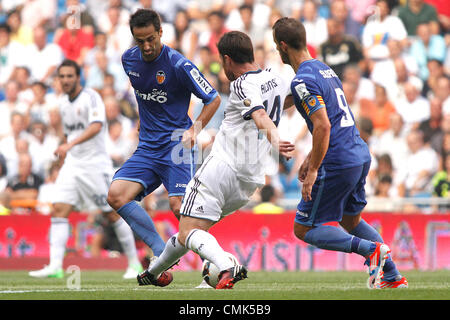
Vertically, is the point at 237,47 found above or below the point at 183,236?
above

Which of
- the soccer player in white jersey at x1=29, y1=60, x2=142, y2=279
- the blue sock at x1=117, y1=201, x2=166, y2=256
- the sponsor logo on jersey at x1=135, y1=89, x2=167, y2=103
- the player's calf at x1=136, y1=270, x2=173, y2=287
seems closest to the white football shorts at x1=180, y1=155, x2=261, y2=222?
the player's calf at x1=136, y1=270, x2=173, y2=287

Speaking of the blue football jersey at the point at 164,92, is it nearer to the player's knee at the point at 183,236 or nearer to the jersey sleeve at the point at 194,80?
the jersey sleeve at the point at 194,80

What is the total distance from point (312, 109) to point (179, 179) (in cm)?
215

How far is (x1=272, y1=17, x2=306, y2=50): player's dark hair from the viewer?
7.23 meters

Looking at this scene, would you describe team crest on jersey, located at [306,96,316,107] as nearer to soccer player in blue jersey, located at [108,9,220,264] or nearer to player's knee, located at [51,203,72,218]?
soccer player in blue jersey, located at [108,9,220,264]

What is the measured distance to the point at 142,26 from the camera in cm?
842

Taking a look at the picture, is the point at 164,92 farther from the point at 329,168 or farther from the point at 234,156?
the point at 329,168

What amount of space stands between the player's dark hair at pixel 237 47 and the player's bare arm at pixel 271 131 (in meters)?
0.67

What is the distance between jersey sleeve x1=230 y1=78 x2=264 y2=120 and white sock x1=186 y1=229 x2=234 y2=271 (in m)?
1.04

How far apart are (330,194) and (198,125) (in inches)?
70.0

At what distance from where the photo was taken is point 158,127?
884 cm

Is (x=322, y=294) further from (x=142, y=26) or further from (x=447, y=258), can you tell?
(x=447, y=258)

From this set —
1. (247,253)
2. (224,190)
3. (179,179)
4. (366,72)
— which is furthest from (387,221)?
(224,190)

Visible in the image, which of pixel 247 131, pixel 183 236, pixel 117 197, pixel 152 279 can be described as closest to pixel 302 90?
pixel 247 131
